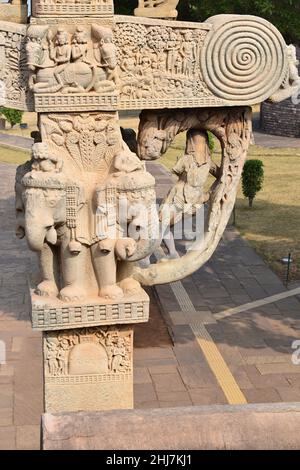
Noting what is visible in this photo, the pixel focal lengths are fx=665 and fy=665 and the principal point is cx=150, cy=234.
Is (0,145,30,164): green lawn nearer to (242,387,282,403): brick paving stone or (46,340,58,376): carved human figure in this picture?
(242,387,282,403): brick paving stone

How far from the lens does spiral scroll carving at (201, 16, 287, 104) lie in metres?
4.49

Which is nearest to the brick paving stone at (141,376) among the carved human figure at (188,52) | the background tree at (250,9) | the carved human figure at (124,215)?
the carved human figure at (124,215)

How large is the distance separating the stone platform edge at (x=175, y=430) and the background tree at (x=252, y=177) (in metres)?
12.8

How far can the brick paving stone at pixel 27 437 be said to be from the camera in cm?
638

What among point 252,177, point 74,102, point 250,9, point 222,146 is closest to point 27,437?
point 222,146

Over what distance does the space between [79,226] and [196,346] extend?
15.2 feet

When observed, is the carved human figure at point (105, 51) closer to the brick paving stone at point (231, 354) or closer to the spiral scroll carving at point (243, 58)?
the spiral scroll carving at point (243, 58)

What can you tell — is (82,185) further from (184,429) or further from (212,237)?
(184,429)

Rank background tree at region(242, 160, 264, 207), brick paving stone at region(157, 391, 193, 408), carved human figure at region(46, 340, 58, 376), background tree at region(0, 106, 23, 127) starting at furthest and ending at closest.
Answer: background tree at region(0, 106, 23, 127), background tree at region(242, 160, 264, 207), brick paving stone at region(157, 391, 193, 408), carved human figure at region(46, 340, 58, 376)

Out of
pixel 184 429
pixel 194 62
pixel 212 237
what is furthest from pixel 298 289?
pixel 184 429

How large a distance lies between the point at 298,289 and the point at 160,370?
3.66 m

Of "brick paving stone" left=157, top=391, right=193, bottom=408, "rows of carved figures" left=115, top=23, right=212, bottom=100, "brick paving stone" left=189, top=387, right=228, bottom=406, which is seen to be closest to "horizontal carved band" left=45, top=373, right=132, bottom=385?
"rows of carved figures" left=115, top=23, right=212, bottom=100

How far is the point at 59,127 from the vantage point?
438cm

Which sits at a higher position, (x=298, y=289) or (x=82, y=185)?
(x=82, y=185)
